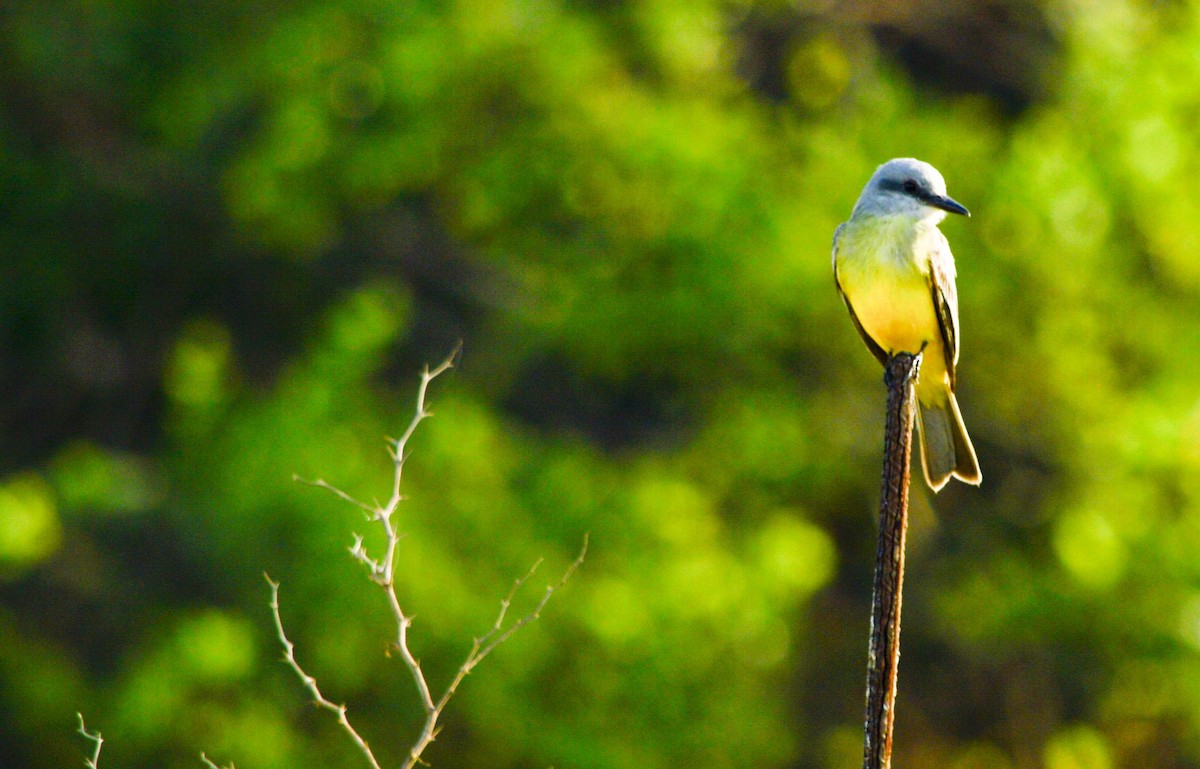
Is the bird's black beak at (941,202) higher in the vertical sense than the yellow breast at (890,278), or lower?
higher

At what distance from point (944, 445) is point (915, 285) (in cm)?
47

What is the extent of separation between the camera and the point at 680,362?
9.26 metres

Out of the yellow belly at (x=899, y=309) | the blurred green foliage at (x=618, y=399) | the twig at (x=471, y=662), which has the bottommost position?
the twig at (x=471, y=662)

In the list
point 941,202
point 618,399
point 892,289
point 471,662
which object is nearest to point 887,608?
point 471,662

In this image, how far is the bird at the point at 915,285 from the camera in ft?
13.6

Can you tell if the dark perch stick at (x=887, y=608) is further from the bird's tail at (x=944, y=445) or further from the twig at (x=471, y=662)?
the bird's tail at (x=944, y=445)

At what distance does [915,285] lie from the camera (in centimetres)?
416

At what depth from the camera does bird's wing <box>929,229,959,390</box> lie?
418cm

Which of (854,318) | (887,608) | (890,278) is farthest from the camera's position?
(854,318)

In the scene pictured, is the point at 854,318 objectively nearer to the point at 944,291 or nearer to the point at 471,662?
the point at 944,291

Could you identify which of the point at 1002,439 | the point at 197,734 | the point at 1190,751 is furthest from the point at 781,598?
the point at 197,734

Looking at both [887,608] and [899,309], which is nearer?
[887,608]

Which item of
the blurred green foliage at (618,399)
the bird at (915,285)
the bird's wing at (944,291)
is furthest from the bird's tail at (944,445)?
the blurred green foliage at (618,399)

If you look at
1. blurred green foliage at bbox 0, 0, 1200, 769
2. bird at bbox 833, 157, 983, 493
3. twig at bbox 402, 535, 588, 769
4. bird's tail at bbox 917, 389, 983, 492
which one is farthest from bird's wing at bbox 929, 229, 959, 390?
blurred green foliage at bbox 0, 0, 1200, 769
